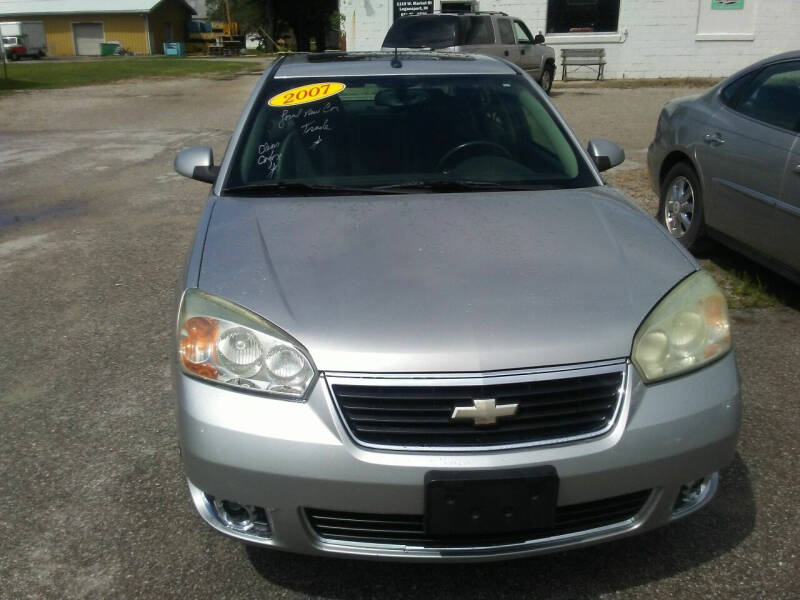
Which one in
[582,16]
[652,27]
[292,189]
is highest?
[582,16]

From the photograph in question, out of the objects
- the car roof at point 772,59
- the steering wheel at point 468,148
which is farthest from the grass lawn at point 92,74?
the steering wheel at point 468,148

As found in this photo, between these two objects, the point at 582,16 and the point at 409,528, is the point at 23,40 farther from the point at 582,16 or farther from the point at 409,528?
the point at 409,528

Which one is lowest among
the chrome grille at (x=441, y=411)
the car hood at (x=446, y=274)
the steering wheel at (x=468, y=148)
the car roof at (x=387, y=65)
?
the chrome grille at (x=441, y=411)

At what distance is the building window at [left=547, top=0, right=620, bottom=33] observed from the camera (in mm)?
22062

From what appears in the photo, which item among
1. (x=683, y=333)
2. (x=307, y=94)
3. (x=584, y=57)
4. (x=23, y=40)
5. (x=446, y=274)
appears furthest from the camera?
(x=23, y=40)

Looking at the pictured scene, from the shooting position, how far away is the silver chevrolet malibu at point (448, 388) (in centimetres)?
218

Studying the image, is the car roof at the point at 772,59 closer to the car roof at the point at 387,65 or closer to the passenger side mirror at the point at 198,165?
the car roof at the point at 387,65

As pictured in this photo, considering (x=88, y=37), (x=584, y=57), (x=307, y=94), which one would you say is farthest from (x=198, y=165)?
(x=88, y=37)

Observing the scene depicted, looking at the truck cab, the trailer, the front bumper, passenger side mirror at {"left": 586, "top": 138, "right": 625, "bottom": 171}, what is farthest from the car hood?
the trailer

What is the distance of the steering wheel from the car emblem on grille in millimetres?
1584

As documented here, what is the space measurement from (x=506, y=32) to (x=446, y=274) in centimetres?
1571

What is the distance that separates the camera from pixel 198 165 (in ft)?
12.7

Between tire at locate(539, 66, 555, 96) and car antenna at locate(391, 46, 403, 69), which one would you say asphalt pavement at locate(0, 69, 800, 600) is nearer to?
car antenna at locate(391, 46, 403, 69)

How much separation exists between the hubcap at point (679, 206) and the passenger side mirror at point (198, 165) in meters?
3.52
